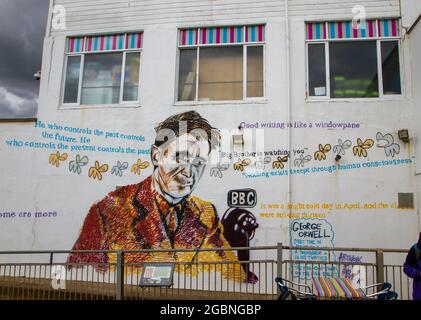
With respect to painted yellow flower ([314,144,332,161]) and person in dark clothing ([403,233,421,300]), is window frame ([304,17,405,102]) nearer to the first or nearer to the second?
painted yellow flower ([314,144,332,161])

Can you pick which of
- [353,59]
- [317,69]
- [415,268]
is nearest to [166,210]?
[317,69]

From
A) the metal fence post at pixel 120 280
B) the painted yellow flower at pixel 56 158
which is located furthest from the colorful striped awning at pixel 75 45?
the metal fence post at pixel 120 280

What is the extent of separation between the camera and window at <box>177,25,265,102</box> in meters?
10.1

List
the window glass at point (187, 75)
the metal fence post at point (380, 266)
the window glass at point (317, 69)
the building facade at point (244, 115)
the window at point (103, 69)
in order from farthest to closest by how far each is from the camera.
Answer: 1. the window at point (103, 69)
2. the window glass at point (187, 75)
3. the window glass at point (317, 69)
4. the building facade at point (244, 115)
5. the metal fence post at point (380, 266)

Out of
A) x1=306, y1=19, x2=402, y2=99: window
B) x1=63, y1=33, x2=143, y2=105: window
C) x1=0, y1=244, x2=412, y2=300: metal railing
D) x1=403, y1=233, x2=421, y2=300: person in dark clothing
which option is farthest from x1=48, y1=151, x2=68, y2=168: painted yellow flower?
x1=403, y1=233, x2=421, y2=300: person in dark clothing

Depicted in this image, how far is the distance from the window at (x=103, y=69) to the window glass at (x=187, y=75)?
118cm

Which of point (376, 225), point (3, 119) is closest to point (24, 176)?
point (3, 119)

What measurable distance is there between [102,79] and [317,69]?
5.78 m

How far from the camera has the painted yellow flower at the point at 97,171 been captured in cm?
1016

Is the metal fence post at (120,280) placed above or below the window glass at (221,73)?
below

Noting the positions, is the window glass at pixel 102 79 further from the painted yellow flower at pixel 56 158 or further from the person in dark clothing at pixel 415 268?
the person in dark clothing at pixel 415 268

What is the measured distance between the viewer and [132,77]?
10703mm

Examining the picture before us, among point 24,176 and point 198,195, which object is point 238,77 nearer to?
point 198,195

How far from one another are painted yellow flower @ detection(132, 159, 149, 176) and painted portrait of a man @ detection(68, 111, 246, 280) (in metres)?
0.23
